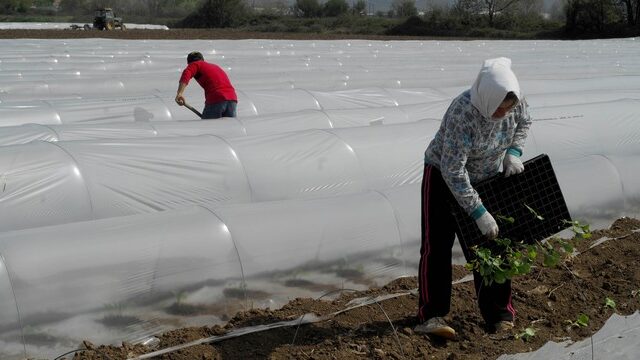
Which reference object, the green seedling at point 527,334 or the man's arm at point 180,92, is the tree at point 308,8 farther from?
the green seedling at point 527,334

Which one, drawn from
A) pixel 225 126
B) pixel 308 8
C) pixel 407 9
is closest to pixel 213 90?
pixel 225 126

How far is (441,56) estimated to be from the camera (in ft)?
58.3

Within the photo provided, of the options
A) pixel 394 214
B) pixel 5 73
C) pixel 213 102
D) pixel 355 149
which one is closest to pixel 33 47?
pixel 5 73

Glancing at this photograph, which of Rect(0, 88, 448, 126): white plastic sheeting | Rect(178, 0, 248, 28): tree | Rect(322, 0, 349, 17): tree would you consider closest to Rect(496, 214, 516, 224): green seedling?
Rect(0, 88, 448, 126): white plastic sheeting

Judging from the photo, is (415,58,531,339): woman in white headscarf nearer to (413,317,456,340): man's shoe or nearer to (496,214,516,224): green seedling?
(413,317,456,340): man's shoe

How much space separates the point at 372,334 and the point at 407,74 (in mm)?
9953

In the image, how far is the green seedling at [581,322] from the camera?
3600 mm

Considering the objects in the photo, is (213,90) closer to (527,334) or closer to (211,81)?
(211,81)

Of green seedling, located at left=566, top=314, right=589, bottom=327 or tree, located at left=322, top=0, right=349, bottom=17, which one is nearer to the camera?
green seedling, located at left=566, top=314, right=589, bottom=327

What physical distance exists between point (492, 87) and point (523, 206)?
811 mm

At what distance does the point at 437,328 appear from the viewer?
3467 mm

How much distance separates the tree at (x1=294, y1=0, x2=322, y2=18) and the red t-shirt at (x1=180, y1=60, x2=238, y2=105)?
165ft

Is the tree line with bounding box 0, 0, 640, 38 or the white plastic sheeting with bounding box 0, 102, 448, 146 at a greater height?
the tree line with bounding box 0, 0, 640, 38

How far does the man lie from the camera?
24.3 ft
